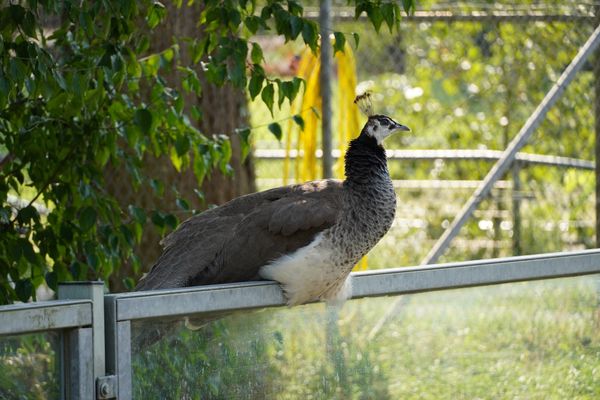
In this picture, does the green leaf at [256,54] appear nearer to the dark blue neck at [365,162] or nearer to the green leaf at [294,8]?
the green leaf at [294,8]

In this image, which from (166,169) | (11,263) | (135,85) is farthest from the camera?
(166,169)

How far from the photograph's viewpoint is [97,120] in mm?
3939

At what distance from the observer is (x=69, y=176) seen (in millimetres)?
3990

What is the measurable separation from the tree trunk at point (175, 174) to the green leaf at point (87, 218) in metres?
1.98

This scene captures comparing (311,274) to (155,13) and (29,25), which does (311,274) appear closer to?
(155,13)

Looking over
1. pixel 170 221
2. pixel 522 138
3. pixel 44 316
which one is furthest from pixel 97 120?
pixel 522 138

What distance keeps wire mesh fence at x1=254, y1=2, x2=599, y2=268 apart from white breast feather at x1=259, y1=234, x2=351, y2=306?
305 centimetres

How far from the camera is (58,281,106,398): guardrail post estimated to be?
2309 mm

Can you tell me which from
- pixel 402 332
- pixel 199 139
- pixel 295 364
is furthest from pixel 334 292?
pixel 199 139

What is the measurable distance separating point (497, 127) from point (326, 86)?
363cm

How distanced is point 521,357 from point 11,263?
5.84 feet

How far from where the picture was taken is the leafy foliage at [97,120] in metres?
3.56

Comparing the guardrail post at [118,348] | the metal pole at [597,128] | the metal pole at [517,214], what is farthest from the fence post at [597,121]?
the guardrail post at [118,348]

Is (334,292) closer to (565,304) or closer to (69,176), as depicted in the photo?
(565,304)
